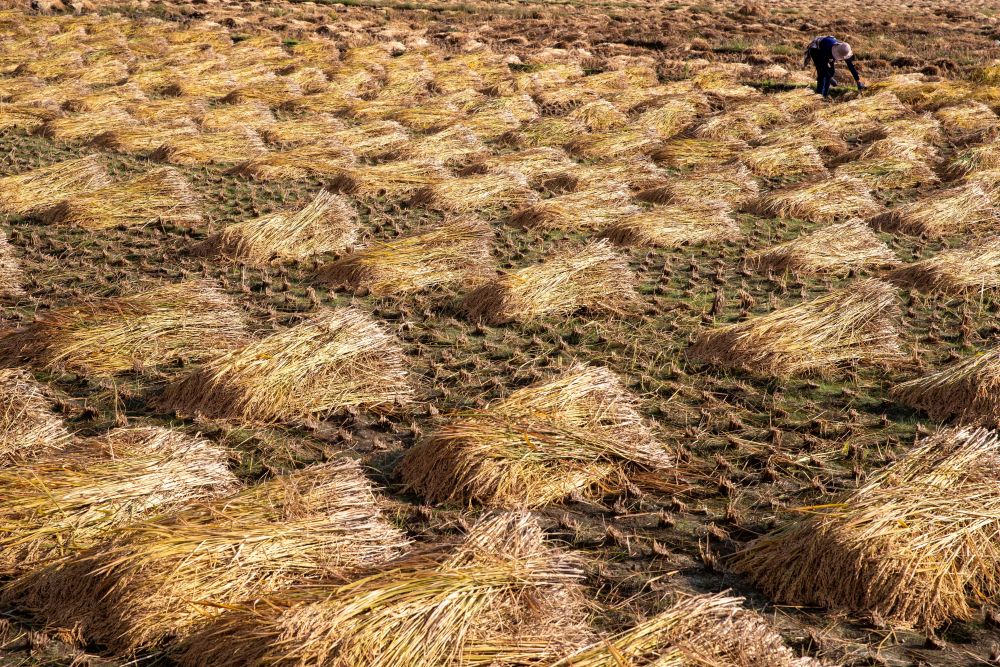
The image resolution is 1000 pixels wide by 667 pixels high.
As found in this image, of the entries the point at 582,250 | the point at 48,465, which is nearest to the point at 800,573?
the point at 48,465

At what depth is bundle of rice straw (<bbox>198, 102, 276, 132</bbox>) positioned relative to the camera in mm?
11070

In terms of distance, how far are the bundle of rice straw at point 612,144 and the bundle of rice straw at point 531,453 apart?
623 centimetres

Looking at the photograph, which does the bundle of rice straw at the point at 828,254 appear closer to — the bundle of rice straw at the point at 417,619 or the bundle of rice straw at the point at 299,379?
the bundle of rice straw at the point at 299,379

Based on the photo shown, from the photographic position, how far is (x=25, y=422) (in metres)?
4.52

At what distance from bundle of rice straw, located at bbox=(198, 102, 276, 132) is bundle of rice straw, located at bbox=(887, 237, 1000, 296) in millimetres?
7641

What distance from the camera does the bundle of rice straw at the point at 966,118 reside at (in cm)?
1165

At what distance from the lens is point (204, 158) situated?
9.72 metres

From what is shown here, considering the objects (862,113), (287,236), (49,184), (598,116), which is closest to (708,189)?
(598,116)

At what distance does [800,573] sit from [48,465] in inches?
125

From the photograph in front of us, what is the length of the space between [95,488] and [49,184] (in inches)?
220

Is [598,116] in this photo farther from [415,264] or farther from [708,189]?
[415,264]

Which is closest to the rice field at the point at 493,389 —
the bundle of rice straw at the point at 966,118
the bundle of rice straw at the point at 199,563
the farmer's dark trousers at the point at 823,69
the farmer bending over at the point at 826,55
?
the bundle of rice straw at the point at 199,563

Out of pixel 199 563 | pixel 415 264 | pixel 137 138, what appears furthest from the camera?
pixel 137 138

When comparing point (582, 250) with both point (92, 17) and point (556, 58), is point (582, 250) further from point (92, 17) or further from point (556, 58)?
point (92, 17)
